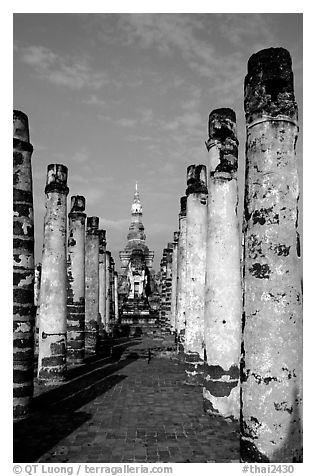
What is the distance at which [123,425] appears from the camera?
8680 mm

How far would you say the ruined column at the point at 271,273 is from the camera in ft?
17.5

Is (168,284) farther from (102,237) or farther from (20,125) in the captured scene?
(20,125)

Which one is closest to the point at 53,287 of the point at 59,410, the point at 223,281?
the point at 59,410

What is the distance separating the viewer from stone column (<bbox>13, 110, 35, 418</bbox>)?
9.38 meters

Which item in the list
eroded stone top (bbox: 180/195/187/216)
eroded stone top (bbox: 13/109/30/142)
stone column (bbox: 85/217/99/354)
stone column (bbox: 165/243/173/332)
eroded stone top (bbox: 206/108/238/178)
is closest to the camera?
eroded stone top (bbox: 13/109/30/142)

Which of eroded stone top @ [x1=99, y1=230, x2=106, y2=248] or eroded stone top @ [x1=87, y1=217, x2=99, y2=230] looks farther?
eroded stone top @ [x1=99, y1=230, x2=106, y2=248]

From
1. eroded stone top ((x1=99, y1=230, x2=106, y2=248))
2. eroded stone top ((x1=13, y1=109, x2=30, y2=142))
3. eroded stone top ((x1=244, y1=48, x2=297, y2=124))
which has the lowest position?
eroded stone top ((x1=99, y1=230, x2=106, y2=248))

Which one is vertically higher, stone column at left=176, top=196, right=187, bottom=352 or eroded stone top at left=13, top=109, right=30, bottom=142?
eroded stone top at left=13, top=109, right=30, bottom=142

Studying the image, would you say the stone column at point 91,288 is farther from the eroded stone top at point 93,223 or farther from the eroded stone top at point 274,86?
the eroded stone top at point 274,86

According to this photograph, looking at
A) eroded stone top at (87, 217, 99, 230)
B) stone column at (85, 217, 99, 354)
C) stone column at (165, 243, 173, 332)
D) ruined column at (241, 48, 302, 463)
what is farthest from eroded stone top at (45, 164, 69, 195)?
stone column at (165, 243, 173, 332)

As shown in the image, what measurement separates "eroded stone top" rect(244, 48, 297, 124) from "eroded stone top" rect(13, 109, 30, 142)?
19.1 ft

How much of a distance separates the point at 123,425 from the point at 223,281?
12.0 ft

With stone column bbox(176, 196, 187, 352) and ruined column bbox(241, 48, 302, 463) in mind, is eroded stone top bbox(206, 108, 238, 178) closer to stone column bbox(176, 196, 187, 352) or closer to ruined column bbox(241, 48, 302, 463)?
ruined column bbox(241, 48, 302, 463)

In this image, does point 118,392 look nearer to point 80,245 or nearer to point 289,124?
point 80,245
